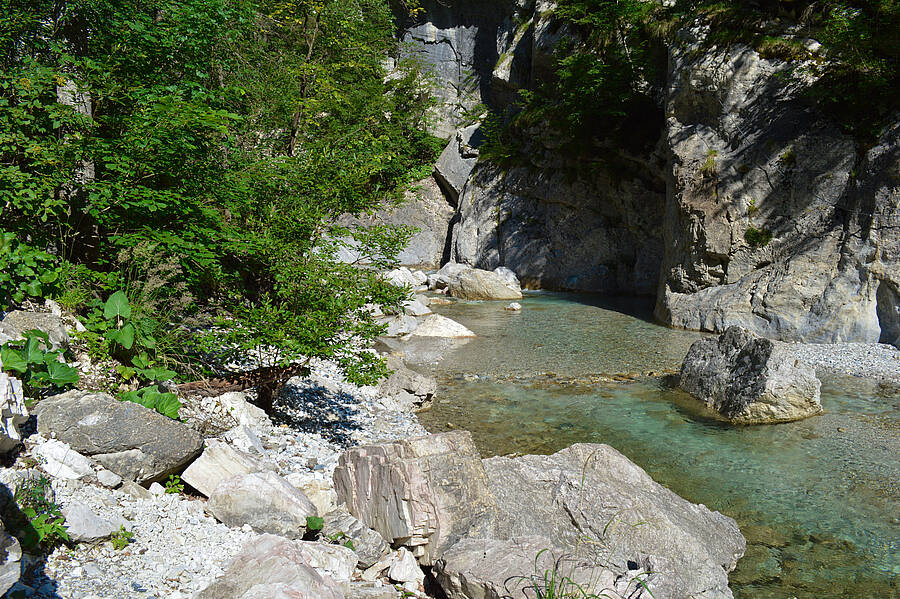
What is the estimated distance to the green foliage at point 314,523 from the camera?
Answer: 153 inches

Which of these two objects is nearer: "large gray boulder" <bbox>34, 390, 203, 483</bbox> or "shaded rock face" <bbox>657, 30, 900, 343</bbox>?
"large gray boulder" <bbox>34, 390, 203, 483</bbox>

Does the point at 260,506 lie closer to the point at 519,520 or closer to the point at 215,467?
the point at 215,467

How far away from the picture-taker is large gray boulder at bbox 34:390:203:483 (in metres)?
3.65

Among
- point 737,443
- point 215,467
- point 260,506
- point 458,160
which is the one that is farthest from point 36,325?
point 458,160

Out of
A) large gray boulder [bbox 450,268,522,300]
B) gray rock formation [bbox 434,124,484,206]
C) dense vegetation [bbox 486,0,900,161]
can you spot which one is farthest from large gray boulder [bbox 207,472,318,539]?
gray rock formation [bbox 434,124,484,206]

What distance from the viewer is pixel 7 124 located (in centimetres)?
439

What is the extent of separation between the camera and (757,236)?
44.7 feet

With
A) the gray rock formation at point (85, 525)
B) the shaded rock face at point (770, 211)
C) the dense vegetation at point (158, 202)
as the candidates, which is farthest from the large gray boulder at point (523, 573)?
the shaded rock face at point (770, 211)

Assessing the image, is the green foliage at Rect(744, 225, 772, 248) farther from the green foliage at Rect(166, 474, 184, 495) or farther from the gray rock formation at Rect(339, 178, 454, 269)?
the gray rock formation at Rect(339, 178, 454, 269)

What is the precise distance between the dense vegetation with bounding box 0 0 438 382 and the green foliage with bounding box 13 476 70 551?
5.95ft

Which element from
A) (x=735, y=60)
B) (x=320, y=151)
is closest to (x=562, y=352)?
(x=320, y=151)

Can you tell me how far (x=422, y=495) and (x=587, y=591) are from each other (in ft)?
4.19

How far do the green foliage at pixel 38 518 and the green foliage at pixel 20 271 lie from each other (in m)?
2.04

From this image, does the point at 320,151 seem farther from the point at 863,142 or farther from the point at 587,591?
the point at 863,142
